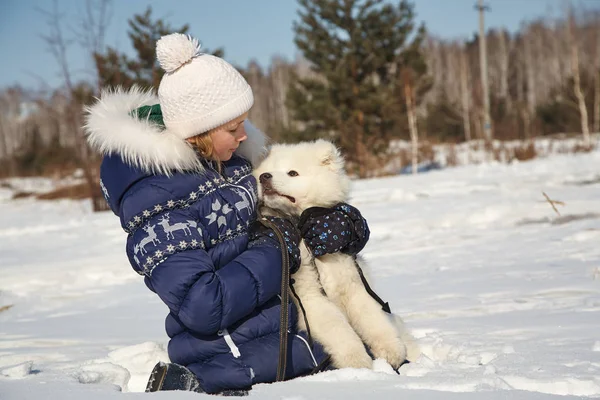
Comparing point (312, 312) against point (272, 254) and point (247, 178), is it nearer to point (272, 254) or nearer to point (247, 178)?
point (272, 254)

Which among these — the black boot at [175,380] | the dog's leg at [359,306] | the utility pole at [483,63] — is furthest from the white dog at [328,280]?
the utility pole at [483,63]

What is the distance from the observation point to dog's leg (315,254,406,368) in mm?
2203

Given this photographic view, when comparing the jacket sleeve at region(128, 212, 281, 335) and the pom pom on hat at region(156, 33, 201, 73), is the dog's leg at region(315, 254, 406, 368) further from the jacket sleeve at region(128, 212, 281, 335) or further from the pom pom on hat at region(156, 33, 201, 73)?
the pom pom on hat at region(156, 33, 201, 73)

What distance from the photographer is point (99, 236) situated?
8234 millimetres

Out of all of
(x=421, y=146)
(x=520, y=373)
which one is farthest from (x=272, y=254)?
(x=421, y=146)

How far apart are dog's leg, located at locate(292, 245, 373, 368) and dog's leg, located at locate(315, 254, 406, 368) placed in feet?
0.21

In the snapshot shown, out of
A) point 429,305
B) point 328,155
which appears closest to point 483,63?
point 429,305

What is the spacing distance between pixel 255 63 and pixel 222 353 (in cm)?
5834

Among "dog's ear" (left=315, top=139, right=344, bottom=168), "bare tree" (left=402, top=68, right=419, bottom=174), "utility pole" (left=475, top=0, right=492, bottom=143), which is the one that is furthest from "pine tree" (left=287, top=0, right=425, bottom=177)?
"dog's ear" (left=315, top=139, right=344, bottom=168)

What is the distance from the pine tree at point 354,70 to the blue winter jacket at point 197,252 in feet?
44.8

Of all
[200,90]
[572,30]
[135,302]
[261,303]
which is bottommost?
[135,302]

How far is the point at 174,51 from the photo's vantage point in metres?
1.95

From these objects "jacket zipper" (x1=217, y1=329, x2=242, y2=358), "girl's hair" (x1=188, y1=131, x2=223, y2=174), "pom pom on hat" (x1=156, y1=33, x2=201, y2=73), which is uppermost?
"pom pom on hat" (x1=156, y1=33, x2=201, y2=73)

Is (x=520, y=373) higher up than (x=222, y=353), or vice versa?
(x=222, y=353)
